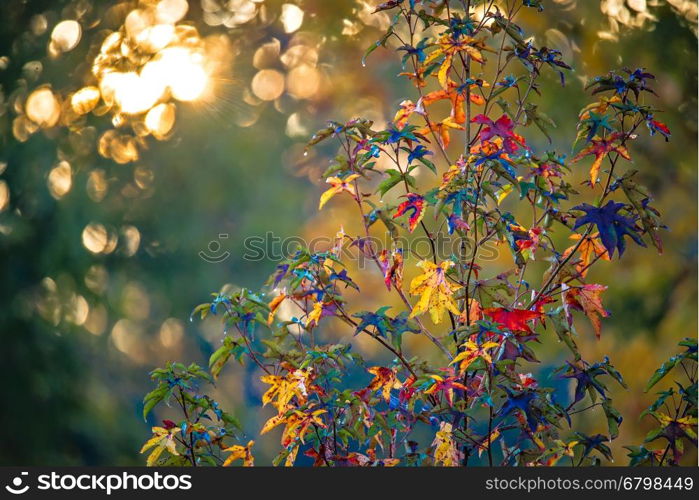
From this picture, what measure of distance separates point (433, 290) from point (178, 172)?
2.43m

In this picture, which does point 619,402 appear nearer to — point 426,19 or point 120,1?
point 426,19

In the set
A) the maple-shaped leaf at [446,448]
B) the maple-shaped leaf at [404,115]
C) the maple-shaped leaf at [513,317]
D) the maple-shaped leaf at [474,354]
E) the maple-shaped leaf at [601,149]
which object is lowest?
the maple-shaped leaf at [446,448]

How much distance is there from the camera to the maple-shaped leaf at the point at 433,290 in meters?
1.67

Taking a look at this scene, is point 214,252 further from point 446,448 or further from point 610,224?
point 610,224

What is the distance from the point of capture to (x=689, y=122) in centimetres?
319

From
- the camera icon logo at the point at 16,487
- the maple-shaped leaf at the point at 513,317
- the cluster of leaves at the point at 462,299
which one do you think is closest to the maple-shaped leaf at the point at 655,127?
the cluster of leaves at the point at 462,299

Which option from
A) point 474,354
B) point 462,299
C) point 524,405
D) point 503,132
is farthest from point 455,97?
point 524,405

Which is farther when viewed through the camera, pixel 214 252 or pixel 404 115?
pixel 214 252

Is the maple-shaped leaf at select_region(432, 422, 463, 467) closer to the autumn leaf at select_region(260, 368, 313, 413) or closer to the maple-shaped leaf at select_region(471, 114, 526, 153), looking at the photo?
the autumn leaf at select_region(260, 368, 313, 413)

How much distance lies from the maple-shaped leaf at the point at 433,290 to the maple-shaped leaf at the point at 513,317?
3.2 inches

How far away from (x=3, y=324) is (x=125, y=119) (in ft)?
3.58

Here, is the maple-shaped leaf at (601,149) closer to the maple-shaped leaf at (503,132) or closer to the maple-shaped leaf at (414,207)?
the maple-shaped leaf at (503,132)

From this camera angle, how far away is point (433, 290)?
1.69 m

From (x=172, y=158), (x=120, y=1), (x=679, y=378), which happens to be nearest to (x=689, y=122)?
(x=679, y=378)
